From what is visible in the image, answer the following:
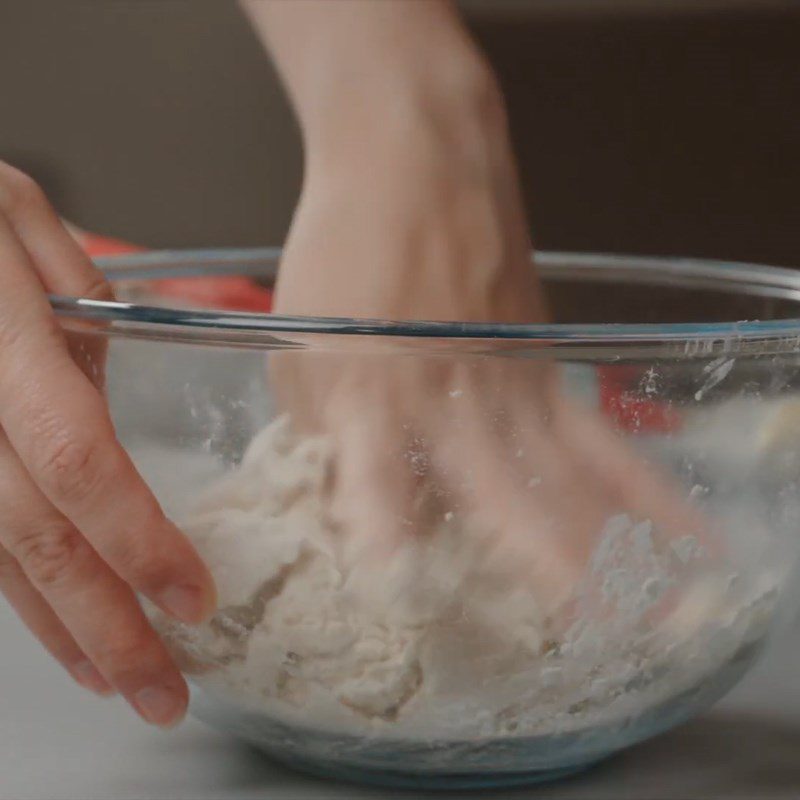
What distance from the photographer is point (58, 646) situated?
512 mm

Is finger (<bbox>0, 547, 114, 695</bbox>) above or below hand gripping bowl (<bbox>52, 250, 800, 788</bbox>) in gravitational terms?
below

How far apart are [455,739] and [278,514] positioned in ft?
0.33

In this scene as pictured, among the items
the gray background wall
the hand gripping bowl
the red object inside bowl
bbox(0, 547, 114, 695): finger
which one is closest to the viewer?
the hand gripping bowl

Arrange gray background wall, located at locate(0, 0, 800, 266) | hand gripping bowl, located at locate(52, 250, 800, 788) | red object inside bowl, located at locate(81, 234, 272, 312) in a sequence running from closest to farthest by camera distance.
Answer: hand gripping bowl, located at locate(52, 250, 800, 788) → red object inside bowl, located at locate(81, 234, 272, 312) → gray background wall, located at locate(0, 0, 800, 266)

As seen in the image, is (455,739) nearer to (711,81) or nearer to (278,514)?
(278,514)

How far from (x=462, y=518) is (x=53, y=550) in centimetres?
16

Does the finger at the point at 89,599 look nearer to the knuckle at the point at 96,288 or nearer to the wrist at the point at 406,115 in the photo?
the knuckle at the point at 96,288

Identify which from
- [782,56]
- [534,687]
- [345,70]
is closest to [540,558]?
[534,687]

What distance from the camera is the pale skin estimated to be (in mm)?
412

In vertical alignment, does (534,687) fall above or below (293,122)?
above

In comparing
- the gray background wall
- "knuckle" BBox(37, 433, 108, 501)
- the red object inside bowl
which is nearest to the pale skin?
"knuckle" BBox(37, 433, 108, 501)

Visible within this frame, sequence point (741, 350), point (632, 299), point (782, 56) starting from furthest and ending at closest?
point (782, 56), point (632, 299), point (741, 350)

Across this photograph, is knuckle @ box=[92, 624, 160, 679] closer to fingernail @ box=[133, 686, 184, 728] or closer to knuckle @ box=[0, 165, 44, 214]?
fingernail @ box=[133, 686, 184, 728]

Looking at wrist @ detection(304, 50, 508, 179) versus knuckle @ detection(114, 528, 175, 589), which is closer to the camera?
knuckle @ detection(114, 528, 175, 589)
